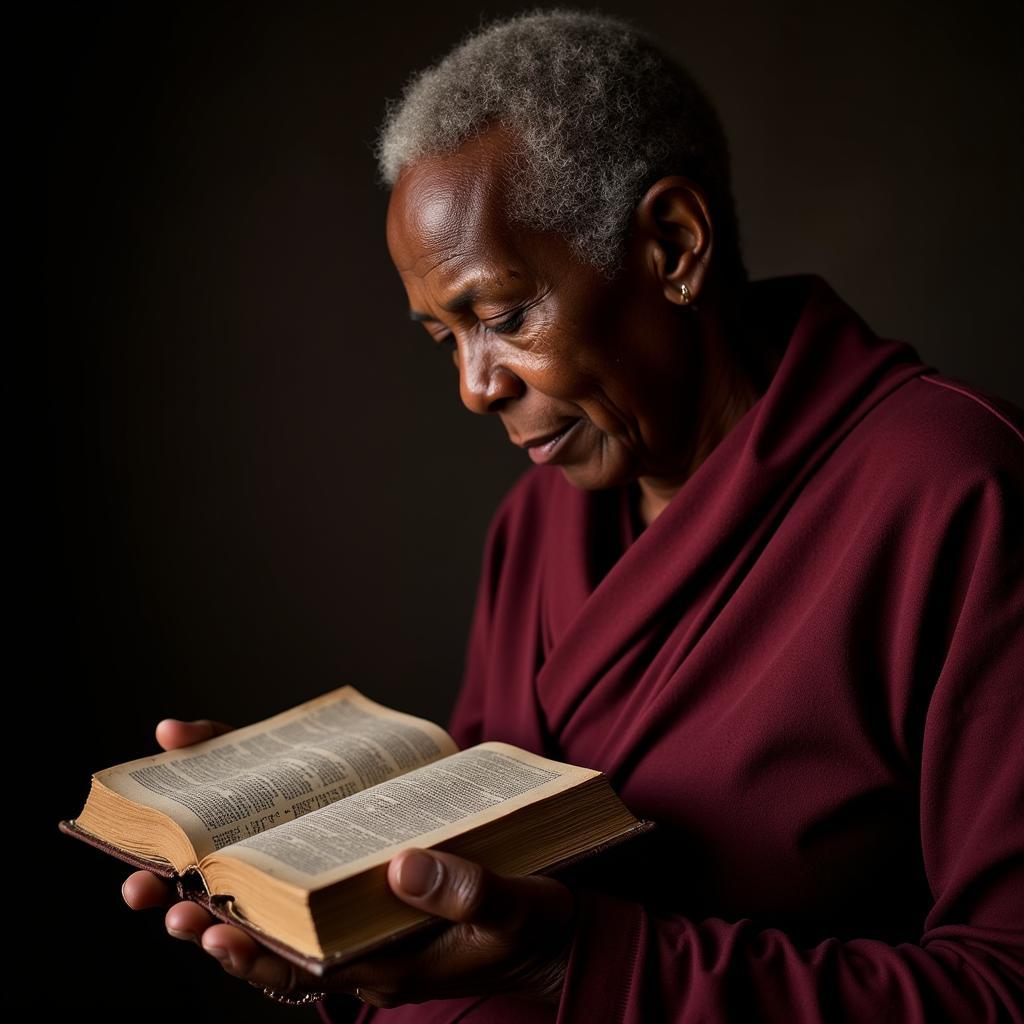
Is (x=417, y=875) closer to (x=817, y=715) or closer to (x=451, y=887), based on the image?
(x=451, y=887)

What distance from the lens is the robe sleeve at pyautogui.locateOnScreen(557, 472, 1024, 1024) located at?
3.46 ft

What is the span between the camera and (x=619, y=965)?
3.51 ft

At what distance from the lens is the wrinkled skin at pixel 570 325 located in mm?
1295

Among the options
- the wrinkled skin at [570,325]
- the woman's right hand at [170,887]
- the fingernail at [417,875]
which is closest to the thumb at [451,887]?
the fingernail at [417,875]

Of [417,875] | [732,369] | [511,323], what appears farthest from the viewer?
[732,369]

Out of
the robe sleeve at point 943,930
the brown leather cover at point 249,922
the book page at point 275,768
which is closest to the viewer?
the brown leather cover at point 249,922

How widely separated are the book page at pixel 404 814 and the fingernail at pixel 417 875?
0.10 ft

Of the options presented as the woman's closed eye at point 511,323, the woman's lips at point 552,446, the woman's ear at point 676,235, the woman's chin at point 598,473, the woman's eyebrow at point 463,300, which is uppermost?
the woman's ear at point 676,235

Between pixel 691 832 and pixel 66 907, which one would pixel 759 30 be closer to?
pixel 691 832

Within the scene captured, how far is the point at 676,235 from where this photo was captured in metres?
1.36

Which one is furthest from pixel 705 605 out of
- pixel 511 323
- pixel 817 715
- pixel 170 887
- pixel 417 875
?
pixel 170 887

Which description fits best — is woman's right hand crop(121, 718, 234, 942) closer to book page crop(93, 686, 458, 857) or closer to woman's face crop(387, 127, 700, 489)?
book page crop(93, 686, 458, 857)

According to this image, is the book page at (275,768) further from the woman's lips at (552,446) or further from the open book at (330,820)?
the woman's lips at (552,446)

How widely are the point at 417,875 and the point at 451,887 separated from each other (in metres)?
0.03
